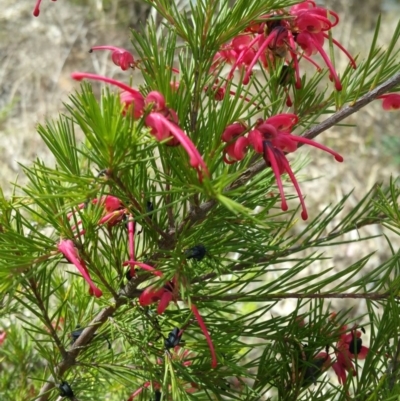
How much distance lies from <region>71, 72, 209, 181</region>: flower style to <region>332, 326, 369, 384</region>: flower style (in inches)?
11.4

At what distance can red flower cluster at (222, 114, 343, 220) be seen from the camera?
0.43 metres

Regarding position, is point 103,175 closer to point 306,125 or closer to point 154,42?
point 154,42

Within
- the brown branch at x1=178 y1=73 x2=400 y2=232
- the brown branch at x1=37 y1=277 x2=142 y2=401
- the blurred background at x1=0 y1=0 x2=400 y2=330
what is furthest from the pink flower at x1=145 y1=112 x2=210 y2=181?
the blurred background at x1=0 y1=0 x2=400 y2=330

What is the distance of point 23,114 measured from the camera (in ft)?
9.49

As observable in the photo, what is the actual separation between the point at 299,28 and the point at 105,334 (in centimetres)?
37

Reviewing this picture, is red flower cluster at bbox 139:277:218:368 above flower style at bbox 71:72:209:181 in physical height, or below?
below

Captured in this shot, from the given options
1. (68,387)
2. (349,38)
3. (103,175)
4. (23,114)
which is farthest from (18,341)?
(349,38)

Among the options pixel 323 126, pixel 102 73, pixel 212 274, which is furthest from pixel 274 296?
pixel 102 73

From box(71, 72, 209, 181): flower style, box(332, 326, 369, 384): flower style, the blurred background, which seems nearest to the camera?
box(71, 72, 209, 181): flower style

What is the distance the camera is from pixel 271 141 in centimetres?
44

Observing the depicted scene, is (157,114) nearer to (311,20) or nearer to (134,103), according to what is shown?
(134,103)

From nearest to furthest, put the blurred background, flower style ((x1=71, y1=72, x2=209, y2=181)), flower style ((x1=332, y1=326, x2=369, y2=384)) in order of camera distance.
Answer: flower style ((x1=71, y1=72, x2=209, y2=181))
flower style ((x1=332, y1=326, x2=369, y2=384))
the blurred background

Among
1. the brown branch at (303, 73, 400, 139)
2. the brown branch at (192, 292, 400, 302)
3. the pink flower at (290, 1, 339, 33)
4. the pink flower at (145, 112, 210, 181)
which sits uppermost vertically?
the pink flower at (290, 1, 339, 33)

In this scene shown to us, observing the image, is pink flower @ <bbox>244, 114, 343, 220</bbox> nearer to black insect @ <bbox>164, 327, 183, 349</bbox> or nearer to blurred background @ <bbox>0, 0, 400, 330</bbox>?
black insect @ <bbox>164, 327, 183, 349</bbox>
